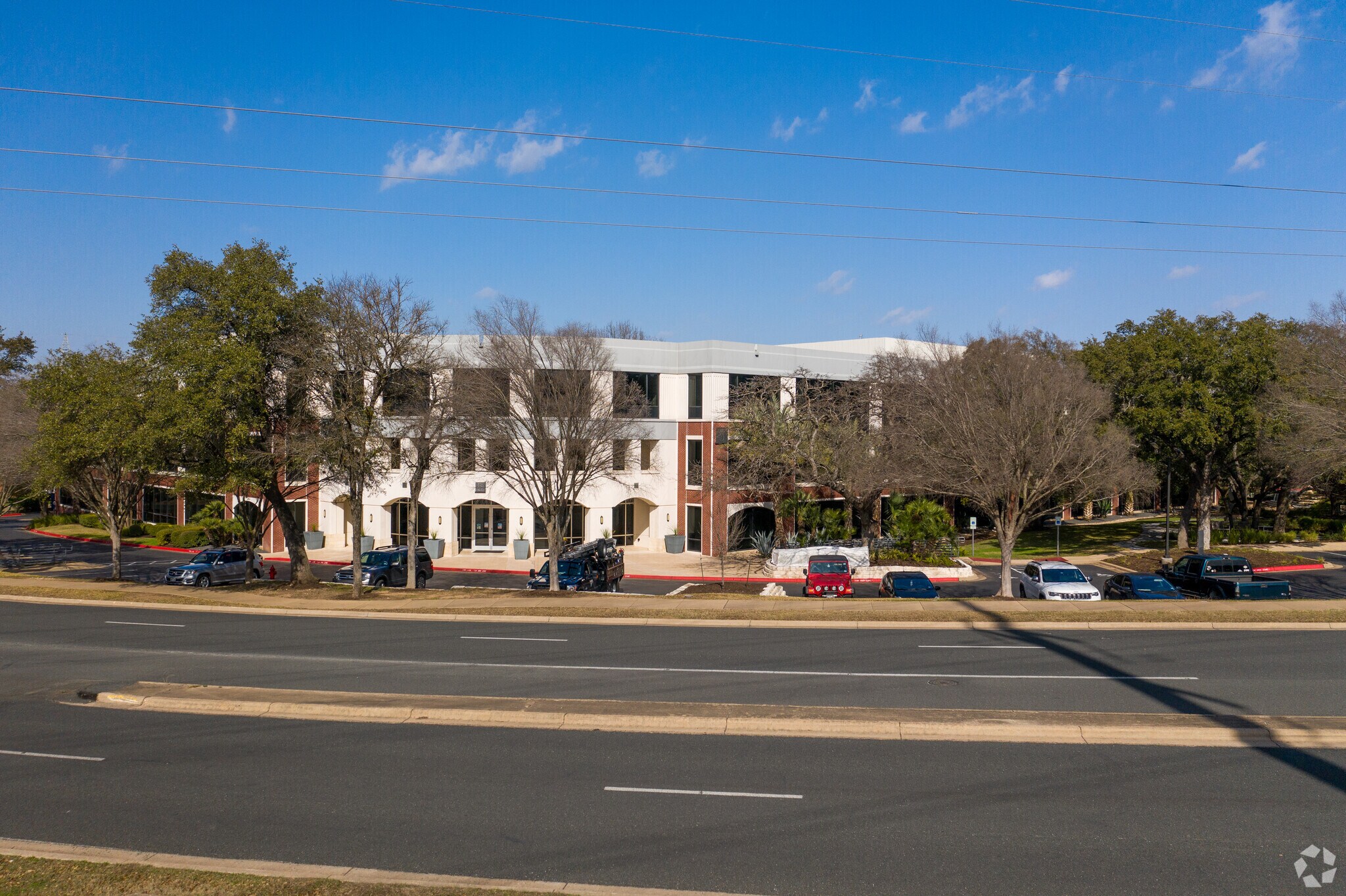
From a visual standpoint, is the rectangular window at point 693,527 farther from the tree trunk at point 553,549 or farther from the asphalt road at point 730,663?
the asphalt road at point 730,663

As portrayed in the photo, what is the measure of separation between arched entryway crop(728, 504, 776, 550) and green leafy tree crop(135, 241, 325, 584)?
23843 millimetres

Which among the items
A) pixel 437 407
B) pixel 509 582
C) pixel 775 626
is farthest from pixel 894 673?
pixel 509 582

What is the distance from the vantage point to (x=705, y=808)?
872cm

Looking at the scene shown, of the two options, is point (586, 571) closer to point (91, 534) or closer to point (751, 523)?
point (751, 523)

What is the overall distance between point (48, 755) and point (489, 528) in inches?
1457

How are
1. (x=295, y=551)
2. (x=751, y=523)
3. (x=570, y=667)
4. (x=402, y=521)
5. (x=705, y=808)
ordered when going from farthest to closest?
(x=751, y=523)
(x=402, y=521)
(x=295, y=551)
(x=570, y=667)
(x=705, y=808)

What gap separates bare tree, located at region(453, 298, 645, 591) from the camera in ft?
102

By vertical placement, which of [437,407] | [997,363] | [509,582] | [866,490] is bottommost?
[509,582]

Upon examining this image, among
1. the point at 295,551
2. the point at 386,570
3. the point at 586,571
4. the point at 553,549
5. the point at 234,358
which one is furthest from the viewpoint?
the point at 386,570

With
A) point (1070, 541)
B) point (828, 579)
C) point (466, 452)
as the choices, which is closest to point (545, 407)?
point (466, 452)

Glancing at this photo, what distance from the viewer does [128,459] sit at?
94.0 ft

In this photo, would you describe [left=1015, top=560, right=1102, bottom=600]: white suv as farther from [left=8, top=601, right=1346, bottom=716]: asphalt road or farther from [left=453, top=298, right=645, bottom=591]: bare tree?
[left=453, top=298, right=645, bottom=591]: bare tree

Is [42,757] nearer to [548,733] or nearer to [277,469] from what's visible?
[548,733]

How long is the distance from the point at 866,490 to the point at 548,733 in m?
30.6
